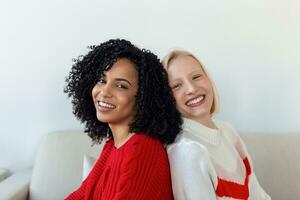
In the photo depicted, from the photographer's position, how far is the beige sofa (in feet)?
5.55

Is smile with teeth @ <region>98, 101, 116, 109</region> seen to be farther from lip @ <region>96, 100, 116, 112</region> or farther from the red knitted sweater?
the red knitted sweater

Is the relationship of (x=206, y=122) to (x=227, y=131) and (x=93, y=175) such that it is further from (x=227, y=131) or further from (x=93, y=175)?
(x=93, y=175)

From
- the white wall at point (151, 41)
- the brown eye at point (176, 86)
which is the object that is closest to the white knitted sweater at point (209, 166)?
the brown eye at point (176, 86)

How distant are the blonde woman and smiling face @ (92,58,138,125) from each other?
0.48ft

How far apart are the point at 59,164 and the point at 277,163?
0.97 m

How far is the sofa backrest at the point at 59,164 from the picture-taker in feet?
5.54

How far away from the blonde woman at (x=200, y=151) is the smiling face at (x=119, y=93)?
15cm

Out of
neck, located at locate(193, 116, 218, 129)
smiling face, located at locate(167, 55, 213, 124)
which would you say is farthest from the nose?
neck, located at locate(193, 116, 218, 129)

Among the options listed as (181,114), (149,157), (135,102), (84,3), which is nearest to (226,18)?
(84,3)

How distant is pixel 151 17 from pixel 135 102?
0.94 meters

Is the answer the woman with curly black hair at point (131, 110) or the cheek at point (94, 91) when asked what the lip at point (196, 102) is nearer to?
the woman with curly black hair at point (131, 110)

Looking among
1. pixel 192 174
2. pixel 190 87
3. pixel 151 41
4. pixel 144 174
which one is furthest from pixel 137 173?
pixel 151 41

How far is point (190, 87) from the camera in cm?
120

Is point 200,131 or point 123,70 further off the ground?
point 123,70
